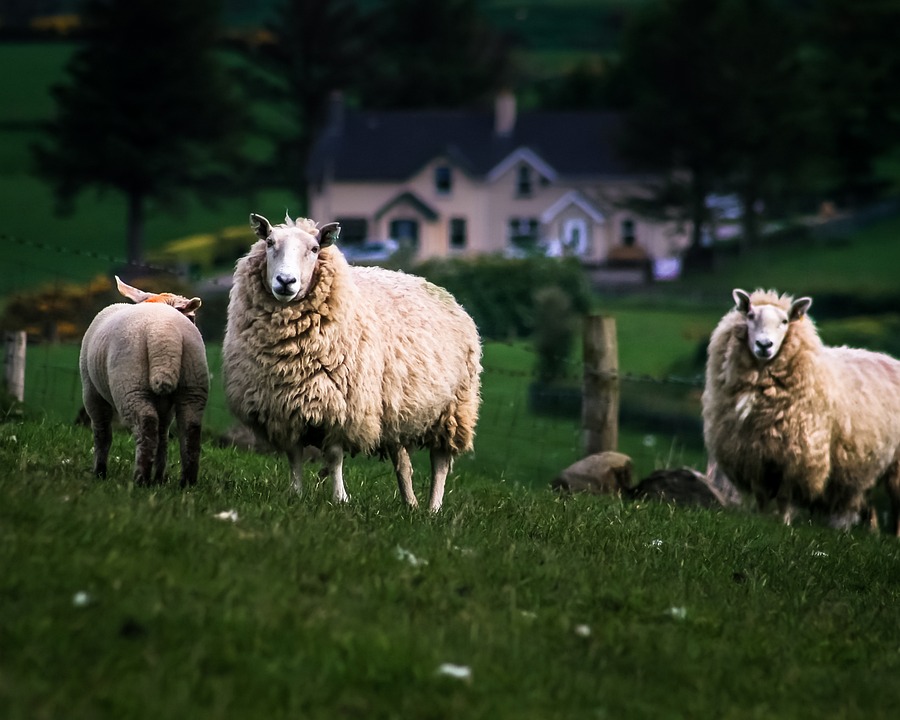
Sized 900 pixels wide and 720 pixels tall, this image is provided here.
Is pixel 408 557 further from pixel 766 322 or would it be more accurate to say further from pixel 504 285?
pixel 504 285

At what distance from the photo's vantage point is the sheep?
26.9 ft

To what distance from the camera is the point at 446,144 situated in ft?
256

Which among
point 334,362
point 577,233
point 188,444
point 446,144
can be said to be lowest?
point 188,444

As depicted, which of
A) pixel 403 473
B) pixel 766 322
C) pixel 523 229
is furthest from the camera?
pixel 523 229

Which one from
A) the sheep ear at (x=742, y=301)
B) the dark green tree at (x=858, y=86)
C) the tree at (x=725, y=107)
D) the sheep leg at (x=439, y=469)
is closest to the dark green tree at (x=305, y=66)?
the tree at (x=725, y=107)

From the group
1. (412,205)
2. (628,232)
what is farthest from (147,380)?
(628,232)

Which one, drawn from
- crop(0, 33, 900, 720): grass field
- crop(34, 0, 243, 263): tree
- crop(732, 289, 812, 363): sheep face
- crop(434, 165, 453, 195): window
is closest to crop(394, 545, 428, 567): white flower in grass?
crop(0, 33, 900, 720): grass field

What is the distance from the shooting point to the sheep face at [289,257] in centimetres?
870

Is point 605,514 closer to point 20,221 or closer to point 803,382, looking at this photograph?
point 803,382

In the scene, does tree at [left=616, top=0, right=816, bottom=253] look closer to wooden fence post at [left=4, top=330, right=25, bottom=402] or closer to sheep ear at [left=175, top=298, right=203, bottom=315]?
wooden fence post at [left=4, top=330, right=25, bottom=402]

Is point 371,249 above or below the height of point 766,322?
below

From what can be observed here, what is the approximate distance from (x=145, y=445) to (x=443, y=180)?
7096cm

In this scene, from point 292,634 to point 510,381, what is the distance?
88.0 ft

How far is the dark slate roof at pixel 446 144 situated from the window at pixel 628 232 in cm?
247
